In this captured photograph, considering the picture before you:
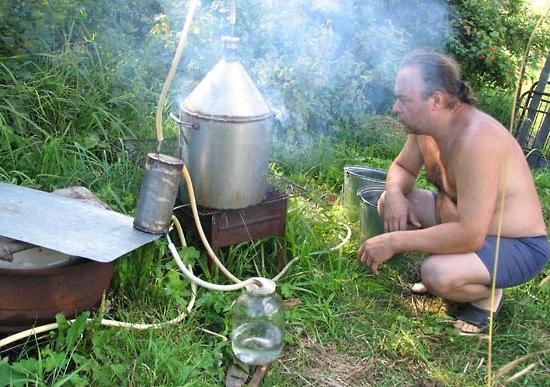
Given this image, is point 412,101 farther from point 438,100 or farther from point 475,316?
point 475,316

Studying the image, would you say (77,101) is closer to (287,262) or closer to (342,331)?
(287,262)

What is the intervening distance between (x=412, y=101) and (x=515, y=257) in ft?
3.42

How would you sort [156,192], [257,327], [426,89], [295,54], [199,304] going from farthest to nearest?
[295,54], [426,89], [199,304], [257,327], [156,192]

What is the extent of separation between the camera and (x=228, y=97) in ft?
8.80

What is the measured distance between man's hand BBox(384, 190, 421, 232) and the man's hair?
709mm

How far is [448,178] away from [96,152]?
2.36 metres

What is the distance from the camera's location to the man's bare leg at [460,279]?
9.52 ft

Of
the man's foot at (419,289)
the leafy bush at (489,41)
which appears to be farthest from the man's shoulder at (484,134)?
the leafy bush at (489,41)

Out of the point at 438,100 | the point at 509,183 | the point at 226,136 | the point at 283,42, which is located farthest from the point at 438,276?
the point at 283,42

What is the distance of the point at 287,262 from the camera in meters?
3.31

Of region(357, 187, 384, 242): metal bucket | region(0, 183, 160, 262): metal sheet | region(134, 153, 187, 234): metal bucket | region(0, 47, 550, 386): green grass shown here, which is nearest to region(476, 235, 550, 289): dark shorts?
region(0, 47, 550, 386): green grass

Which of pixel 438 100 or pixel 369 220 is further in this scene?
pixel 369 220

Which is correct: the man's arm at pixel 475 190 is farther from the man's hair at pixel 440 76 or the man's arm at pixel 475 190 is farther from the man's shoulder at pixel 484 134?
the man's hair at pixel 440 76

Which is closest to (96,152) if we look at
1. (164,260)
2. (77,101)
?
(77,101)
